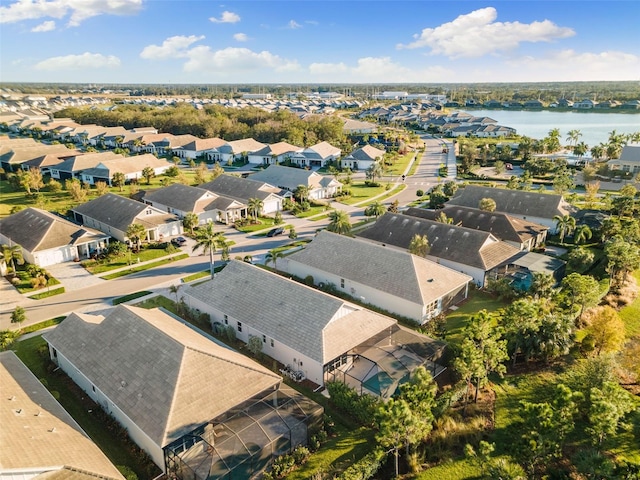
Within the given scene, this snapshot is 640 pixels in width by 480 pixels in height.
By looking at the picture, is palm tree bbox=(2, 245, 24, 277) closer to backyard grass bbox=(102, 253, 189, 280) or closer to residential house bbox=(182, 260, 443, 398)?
backyard grass bbox=(102, 253, 189, 280)

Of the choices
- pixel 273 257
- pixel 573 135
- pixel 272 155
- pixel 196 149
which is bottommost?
pixel 273 257

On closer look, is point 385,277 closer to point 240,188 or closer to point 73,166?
point 240,188

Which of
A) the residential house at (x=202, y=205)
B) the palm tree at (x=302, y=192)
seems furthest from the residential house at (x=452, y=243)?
the palm tree at (x=302, y=192)

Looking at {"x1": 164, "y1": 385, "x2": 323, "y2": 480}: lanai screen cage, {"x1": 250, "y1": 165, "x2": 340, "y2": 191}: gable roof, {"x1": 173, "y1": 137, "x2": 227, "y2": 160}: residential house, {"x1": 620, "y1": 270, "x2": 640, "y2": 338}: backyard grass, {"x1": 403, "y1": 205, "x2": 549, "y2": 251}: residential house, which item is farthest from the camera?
{"x1": 173, "y1": 137, "x2": 227, "y2": 160}: residential house

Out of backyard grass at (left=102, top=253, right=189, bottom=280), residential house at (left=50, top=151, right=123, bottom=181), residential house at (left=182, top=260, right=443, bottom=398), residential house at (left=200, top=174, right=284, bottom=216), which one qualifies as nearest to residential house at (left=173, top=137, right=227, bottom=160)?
residential house at (left=50, top=151, right=123, bottom=181)

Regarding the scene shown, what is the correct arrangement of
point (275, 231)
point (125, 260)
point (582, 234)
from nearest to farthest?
point (125, 260) < point (582, 234) < point (275, 231)

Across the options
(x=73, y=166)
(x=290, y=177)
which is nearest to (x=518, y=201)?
(x=290, y=177)

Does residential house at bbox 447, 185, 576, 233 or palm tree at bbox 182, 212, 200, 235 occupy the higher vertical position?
residential house at bbox 447, 185, 576, 233
